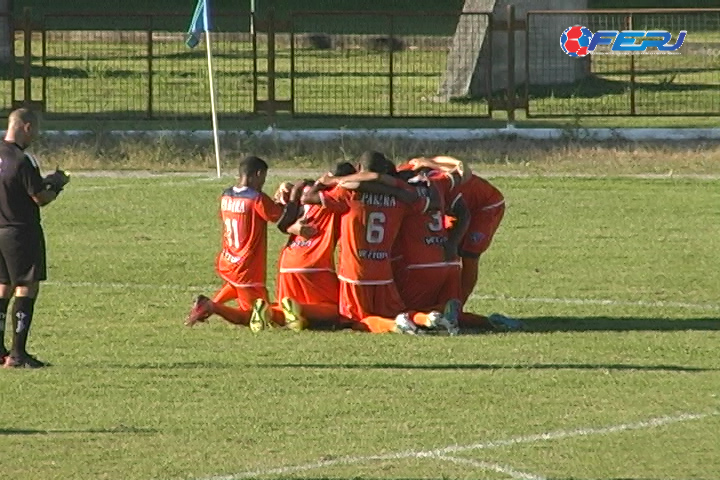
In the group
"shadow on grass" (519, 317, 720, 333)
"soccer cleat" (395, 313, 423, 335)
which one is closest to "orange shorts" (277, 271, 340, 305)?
"soccer cleat" (395, 313, 423, 335)

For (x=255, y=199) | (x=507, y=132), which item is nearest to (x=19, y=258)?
(x=255, y=199)

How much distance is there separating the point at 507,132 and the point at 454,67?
4.83 m

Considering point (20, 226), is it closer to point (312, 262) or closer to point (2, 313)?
point (2, 313)

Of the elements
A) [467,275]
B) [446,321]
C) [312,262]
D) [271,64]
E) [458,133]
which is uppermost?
[271,64]

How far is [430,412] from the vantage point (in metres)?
11.7

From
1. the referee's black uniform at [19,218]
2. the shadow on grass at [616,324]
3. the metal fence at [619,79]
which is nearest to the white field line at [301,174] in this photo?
the metal fence at [619,79]

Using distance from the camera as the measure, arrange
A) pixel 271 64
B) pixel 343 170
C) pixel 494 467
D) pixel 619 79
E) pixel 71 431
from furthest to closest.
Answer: pixel 619 79 < pixel 271 64 < pixel 343 170 < pixel 71 431 < pixel 494 467

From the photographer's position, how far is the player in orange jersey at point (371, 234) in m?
14.4

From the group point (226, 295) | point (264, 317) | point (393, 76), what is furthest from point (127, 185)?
point (264, 317)

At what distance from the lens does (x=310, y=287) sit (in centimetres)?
1485

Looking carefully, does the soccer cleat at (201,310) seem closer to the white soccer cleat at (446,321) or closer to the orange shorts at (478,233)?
the white soccer cleat at (446,321)

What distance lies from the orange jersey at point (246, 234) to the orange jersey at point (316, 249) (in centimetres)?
20

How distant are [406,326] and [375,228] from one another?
779 mm

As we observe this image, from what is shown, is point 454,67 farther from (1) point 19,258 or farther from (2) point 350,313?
(1) point 19,258
